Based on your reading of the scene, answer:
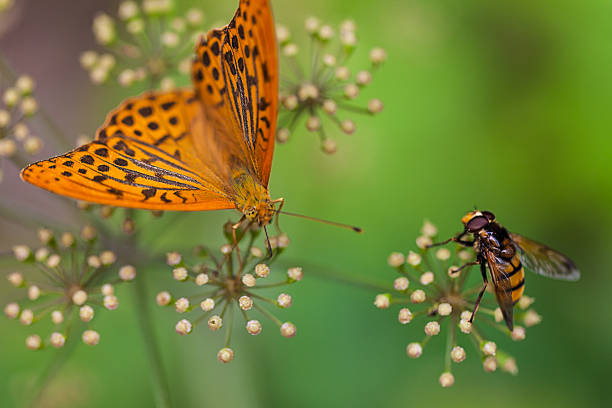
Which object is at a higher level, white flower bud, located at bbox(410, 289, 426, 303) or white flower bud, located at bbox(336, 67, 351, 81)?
white flower bud, located at bbox(336, 67, 351, 81)

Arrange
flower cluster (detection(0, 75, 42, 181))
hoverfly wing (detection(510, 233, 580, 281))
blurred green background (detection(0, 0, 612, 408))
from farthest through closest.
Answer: blurred green background (detection(0, 0, 612, 408)), flower cluster (detection(0, 75, 42, 181)), hoverfly wing (detection(510, 233, 580, 281))

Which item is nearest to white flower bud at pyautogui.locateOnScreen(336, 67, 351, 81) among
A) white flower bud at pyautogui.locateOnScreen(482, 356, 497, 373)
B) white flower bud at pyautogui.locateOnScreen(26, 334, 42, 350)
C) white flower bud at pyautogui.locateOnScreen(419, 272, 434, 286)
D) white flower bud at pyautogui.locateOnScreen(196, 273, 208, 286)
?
white flower bud at pyautogui.locateOnScreen(419, 272, 434, 286)

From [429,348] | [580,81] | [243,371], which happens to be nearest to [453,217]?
[429,348]

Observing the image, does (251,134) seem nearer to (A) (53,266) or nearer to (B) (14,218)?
(A) (53,266)

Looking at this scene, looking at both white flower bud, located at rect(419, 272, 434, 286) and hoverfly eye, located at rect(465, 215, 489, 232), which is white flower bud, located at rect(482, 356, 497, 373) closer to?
white flower bud, located at rect(419, 272, 434, 286)

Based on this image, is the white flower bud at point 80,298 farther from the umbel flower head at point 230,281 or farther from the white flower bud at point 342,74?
the white flower bud at point 342,74

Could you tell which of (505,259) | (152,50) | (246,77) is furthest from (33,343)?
(505,259)

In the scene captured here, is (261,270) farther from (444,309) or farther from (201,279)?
(444,309)

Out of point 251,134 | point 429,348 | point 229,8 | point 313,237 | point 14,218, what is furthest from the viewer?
point 229,8
